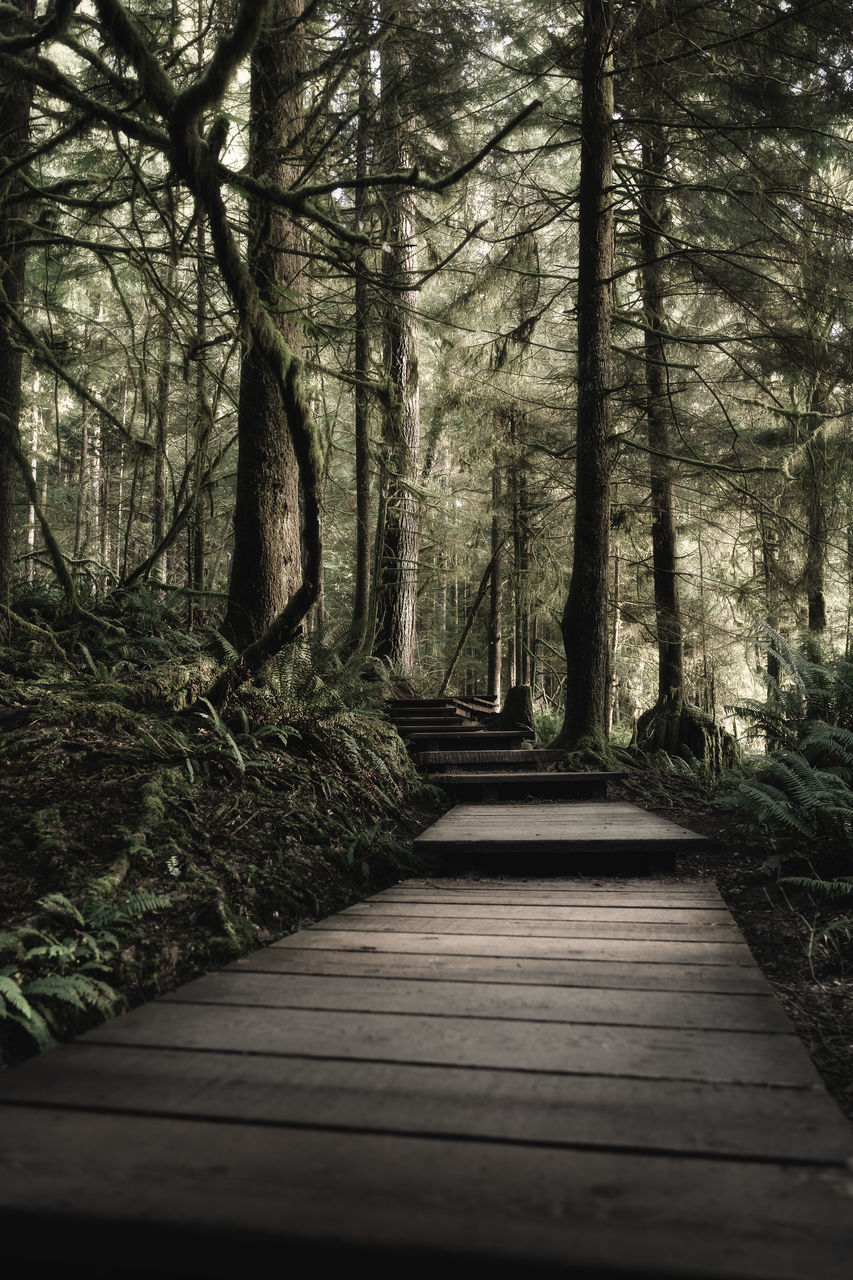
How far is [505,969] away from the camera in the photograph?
2477mm

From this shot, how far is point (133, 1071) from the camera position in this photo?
5.62 ft

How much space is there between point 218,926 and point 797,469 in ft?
36.2

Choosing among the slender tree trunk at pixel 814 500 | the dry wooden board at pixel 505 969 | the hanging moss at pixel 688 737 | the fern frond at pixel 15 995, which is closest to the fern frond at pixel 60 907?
the fern frond at pixel 15 995

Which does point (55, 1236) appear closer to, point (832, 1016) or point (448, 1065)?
point (448, 1065)

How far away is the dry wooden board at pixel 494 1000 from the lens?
6.66ft

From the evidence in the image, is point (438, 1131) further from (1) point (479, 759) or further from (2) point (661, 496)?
(2) point (661, 496)

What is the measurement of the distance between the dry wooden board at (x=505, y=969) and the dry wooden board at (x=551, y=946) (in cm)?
4

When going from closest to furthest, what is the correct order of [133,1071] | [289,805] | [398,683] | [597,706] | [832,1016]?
[133,1071] < [832,1016] < [289,805] < [597,706] < [398,683]

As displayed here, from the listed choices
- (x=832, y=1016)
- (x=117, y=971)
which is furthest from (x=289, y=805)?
(x=832, y=1016)

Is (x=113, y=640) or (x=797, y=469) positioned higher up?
(x=797, y=469)

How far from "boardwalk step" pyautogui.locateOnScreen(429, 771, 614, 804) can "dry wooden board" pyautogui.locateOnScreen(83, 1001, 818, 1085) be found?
447cm

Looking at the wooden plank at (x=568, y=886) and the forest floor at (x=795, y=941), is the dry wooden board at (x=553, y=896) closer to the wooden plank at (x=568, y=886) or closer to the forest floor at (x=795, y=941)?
the wooden plank at (x=568, y=886)

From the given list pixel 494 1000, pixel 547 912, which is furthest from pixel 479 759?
pixel 494 1000

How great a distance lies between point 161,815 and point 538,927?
1995mm
